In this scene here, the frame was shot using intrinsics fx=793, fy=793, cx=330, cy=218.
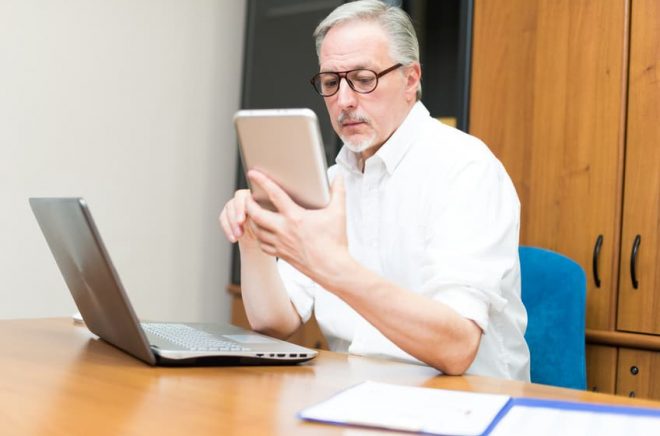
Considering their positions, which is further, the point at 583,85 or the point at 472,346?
the point at 583,85

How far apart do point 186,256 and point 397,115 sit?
5.07 feet

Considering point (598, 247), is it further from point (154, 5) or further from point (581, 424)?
point (154, 5)

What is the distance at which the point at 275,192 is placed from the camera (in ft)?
3.46

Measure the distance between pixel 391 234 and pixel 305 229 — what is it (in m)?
0.61

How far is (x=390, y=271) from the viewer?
1.64 meters

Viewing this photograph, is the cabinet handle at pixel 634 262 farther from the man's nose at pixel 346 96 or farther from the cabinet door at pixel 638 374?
the man's nose at pixel 346 96

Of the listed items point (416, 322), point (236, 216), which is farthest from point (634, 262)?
point (236, 216)

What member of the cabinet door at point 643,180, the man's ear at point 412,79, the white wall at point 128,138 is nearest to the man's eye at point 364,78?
the man's ear at point 412,79

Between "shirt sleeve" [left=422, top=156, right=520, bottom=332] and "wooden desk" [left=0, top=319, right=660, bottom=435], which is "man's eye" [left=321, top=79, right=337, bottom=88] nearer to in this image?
"shirt sleeve" [left=422, top=156, right=520, bottom=332]

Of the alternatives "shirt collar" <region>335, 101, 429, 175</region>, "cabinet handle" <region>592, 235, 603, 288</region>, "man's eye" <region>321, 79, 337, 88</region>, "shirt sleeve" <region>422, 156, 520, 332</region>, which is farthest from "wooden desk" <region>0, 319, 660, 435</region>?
"cabinet handle" <region>592, 235, 603, 288</region>

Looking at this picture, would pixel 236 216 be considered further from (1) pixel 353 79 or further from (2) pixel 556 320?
(2) pixel 556 320

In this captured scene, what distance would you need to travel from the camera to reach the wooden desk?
2.60 feet

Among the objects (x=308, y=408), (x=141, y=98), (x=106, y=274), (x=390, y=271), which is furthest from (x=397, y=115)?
(x=141, y=98)

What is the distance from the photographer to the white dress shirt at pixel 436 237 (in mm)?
1319
